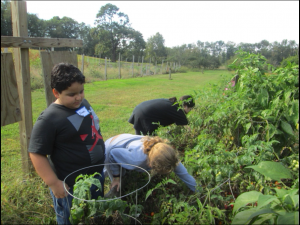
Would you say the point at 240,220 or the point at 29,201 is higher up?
the point at 240,220

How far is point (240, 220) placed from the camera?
1.39 m

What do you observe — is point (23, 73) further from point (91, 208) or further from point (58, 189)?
point (91, 208)

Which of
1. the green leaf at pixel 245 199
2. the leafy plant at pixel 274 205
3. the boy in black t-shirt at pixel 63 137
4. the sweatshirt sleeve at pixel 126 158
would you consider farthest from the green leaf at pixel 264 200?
the boy in black t-shirt at pixel 63 137

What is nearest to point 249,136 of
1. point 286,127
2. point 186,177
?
point 286,127

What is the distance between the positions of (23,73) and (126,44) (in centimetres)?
3239

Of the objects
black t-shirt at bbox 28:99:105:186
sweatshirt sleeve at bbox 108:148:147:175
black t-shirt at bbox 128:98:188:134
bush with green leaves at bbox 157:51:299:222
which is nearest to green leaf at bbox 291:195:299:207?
bush with green leaves at bbox 157:51:299:222

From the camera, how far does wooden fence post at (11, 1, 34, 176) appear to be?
2146mm

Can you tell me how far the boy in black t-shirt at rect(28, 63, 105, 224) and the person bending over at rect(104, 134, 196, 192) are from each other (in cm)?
28

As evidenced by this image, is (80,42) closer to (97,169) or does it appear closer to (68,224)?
(97,169)

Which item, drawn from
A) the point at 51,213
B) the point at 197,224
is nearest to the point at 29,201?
the point at 51,213

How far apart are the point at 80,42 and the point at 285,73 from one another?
2.32 meters

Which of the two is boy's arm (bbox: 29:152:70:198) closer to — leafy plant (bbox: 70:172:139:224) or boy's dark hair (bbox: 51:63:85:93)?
leafy plant (bbox: 70:172:139:224)

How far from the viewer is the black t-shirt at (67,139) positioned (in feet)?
5.57

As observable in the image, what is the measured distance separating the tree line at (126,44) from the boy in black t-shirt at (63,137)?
0.98m
